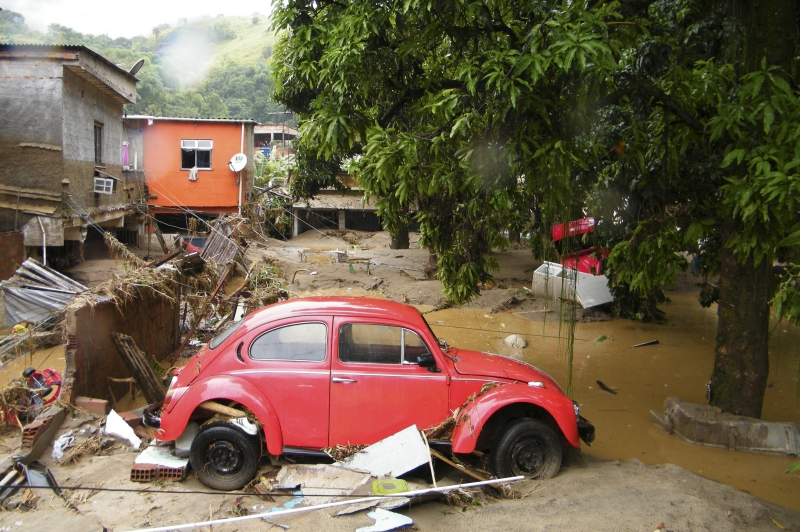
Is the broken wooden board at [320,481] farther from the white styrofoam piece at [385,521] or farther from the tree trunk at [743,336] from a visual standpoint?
the tree trunk at [743,336]

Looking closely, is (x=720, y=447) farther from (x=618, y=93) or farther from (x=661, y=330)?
(x=661, y=330)

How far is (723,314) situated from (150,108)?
108ft

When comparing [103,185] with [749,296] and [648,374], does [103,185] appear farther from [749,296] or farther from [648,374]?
[749,296]

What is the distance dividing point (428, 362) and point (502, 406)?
74 centimetres

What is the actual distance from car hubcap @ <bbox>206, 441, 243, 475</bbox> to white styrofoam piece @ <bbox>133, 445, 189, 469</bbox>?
303 millimetres

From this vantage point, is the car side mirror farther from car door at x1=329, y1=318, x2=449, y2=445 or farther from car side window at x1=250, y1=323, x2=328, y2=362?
car side window at x1=250, y1=323, x2=328, y2=362

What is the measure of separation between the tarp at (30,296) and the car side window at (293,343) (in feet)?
23.7

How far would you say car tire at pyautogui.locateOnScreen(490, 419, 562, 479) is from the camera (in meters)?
5.05

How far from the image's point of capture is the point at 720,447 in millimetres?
6719

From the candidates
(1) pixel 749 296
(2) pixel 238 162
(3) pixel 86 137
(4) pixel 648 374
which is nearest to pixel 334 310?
(1) pixel 749 296

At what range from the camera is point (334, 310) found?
5398 millimetres

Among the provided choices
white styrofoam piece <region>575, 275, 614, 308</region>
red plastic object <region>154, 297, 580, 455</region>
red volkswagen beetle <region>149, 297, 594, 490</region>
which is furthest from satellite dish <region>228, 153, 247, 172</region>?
red plastic object <region>154, 297, 580, 455</region>

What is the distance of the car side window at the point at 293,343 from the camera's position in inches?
208

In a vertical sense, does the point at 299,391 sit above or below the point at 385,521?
above
